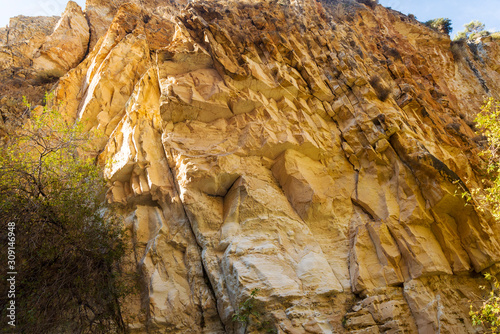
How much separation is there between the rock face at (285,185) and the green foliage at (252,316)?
0.53 ft

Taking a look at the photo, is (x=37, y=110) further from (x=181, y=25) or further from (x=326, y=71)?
(x=326, y=71)

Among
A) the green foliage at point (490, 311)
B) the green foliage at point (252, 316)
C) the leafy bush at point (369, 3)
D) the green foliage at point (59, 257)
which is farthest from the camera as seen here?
the leafy bush at point (369, 3)

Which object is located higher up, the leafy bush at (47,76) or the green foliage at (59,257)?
the leafy bush at (47,76)

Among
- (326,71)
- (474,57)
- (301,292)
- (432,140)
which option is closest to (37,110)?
(326,71)

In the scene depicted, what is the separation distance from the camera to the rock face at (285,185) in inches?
335

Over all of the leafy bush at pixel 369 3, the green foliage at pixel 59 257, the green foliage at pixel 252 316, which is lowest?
the green foliage at pixel 252 316

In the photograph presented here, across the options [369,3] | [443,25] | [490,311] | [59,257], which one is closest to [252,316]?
[490,311]

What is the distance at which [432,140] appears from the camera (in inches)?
502

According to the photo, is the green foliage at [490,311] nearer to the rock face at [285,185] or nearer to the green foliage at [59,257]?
the rock face at [285,185]

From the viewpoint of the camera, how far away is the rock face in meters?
8.51

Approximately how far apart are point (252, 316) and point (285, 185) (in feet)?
15.4

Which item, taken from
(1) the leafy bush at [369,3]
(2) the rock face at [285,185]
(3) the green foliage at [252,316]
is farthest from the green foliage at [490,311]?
(1) the leafy bush at [369,3]

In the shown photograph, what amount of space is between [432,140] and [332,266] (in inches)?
299

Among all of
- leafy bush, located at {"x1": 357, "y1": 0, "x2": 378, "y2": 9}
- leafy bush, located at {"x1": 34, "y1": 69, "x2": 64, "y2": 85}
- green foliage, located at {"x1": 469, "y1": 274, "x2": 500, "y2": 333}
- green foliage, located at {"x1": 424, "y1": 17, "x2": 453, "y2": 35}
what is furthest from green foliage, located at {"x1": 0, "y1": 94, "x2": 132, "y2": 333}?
green foliage, located at {"x1": 424, "y1": 17, "x2": 453, "y2": 35}
